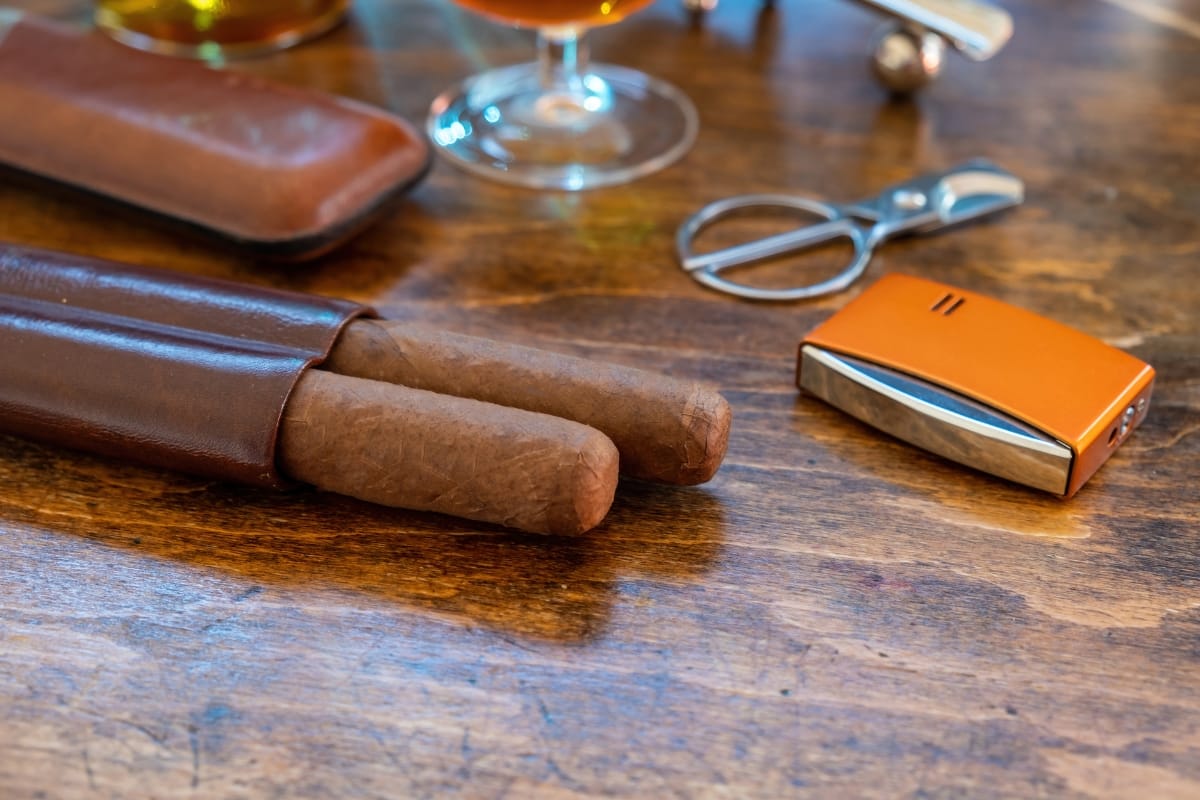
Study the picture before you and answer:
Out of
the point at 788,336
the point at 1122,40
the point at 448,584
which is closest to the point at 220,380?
the point at 448,584

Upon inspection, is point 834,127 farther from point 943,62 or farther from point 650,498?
point 650,498

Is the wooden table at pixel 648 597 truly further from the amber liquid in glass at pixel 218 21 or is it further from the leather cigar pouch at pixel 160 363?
the amber liquid in glass at pixel 218 21

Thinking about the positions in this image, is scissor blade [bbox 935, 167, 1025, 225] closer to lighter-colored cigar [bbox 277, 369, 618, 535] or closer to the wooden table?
the wooden table

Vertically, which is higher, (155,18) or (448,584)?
(155,18)

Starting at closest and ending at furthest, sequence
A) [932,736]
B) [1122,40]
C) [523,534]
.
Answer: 1. [932,736]
2. [523,534]
3. [1122,40]

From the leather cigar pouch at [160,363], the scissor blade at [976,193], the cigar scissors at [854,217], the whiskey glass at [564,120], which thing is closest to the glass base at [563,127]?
the whiskey glass at [564,120]

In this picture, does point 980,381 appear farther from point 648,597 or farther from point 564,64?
point 564,64

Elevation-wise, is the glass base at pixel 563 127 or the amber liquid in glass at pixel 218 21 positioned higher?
the amber liquid in glass at pixel 218 21
